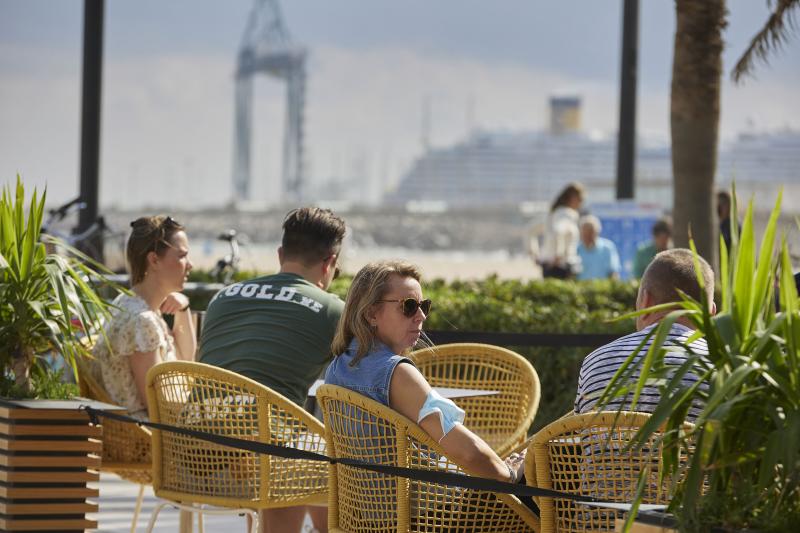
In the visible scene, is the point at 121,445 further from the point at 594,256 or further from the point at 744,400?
the point at 594,256

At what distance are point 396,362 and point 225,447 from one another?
817mm

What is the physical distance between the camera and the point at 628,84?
11.0 m

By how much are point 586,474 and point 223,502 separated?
1453 mm

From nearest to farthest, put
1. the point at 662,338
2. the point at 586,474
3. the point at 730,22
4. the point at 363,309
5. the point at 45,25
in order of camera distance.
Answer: the point at 662,338 < the point at 586,474 < the point at 363,309 < the point at 730,22 < the point at 45,25

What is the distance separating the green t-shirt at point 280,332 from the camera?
14.3 feet

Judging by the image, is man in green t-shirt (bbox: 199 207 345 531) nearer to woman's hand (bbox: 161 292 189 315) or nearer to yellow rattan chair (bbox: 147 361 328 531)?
yellow rattan chair (bbox: 147 361 328 531)

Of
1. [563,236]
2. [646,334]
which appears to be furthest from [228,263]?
[646,334]

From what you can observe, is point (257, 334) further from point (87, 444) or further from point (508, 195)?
point (508, 195)

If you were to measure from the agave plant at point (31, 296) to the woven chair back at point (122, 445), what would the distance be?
1.25 feet

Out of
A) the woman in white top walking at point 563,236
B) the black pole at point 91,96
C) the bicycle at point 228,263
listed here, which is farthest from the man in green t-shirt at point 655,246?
the black pole at point 91,96

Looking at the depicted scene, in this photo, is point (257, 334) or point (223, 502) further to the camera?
point (257, 334)

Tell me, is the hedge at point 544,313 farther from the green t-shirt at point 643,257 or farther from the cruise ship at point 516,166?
the cruise ship at point 516,166

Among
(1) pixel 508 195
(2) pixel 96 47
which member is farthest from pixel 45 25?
(2) pixel 96 47

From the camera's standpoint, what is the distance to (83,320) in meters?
4.14
